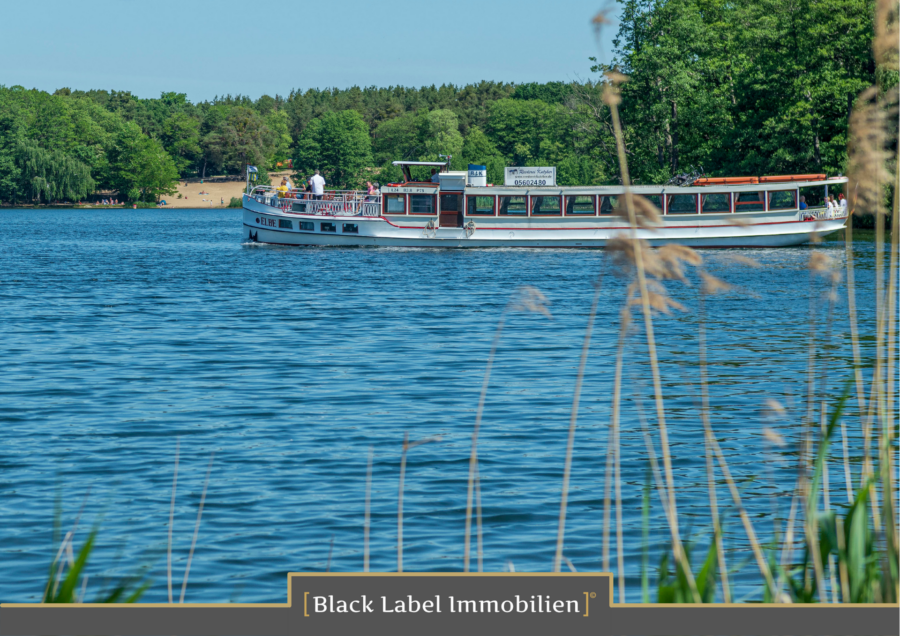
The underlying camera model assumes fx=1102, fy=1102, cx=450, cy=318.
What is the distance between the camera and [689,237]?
50.2m

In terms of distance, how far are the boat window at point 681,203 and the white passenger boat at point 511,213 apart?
0.15 feet

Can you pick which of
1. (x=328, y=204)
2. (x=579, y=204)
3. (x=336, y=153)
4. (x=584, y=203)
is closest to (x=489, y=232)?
(x=579, y=204)

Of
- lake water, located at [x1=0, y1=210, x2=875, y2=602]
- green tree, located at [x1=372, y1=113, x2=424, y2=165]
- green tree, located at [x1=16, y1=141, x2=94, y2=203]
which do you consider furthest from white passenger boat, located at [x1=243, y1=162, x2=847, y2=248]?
green tree, located at [x1=372, y1=113, x2=424, y2=165]

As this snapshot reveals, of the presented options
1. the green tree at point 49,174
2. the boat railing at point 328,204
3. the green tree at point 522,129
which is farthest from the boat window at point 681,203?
the green tree at point 49,174

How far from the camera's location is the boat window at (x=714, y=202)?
49.9m

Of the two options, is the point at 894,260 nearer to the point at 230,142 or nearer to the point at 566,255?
→ the point at 566,255

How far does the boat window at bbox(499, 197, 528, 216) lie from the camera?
52.7 m

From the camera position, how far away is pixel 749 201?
50312 millimetres

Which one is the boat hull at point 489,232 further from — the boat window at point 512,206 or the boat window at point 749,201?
the boat window at point 749,201

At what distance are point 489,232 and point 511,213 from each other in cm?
141

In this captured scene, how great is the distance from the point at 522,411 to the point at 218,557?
6.47m

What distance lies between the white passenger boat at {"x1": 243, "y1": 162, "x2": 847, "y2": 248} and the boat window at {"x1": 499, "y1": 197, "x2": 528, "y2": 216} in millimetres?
48

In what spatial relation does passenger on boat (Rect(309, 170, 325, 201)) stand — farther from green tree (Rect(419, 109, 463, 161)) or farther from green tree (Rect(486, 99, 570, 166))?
green tree (Rect(486, 99, 570, 166))

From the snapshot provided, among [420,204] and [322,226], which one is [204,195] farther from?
[420,204]
